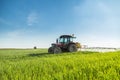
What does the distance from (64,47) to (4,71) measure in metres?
15.5

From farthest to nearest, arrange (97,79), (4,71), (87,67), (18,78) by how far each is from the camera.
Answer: (4,71) < (87,67) < (18,78) < (97,79)

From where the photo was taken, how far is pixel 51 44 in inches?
982

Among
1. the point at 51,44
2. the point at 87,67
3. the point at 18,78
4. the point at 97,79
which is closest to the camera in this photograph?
the point at 97,79

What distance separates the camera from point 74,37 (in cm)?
2536

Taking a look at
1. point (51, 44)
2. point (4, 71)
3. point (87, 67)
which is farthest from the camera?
point (51, 44)

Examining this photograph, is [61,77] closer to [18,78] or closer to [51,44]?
[18,78]

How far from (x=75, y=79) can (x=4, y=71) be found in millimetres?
3698

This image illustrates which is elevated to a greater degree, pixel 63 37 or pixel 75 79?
pixel 63 37

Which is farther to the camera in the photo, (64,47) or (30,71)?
(64,47)

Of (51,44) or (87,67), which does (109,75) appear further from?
(51,44)

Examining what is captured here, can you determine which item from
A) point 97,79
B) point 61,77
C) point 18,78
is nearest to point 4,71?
point 18,78

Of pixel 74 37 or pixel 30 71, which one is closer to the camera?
pixel 30 71

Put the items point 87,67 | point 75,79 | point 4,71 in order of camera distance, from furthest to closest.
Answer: point 4,71, point 87,67, point 75,79

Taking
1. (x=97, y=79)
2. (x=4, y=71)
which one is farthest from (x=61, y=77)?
(x=4, y=71)
